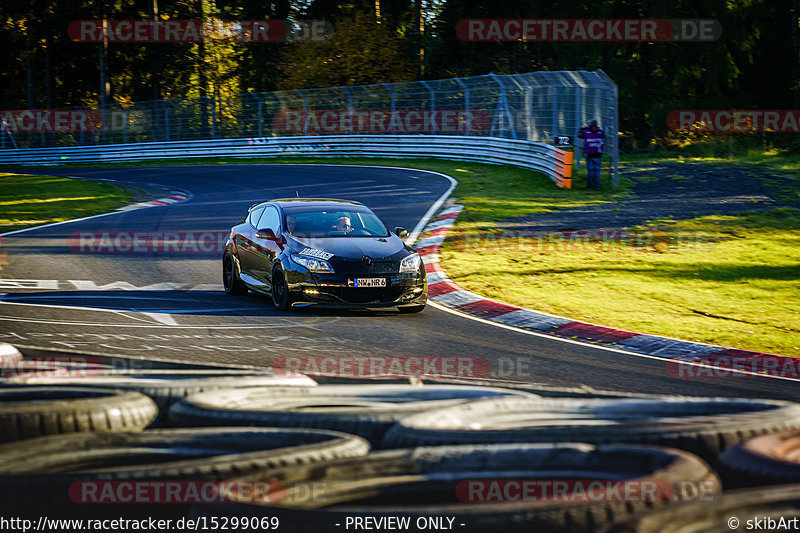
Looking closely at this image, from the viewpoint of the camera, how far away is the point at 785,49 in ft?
160

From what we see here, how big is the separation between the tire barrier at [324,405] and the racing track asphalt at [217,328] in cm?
207

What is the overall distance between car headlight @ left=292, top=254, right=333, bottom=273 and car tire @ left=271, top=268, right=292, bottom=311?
1.20ft

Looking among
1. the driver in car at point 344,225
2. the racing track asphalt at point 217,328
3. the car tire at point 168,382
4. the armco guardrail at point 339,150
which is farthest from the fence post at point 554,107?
the car tire at point 168,382

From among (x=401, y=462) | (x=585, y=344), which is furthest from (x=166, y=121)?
(x=401, y=462)

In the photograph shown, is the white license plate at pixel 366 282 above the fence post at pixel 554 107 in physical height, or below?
below

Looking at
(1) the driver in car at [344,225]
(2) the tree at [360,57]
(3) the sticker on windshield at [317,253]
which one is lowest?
(3) the sticker on windshield at [317,253]

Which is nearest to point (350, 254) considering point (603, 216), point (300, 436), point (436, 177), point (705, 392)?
point (705, 392)

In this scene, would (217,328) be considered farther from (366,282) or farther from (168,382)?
(168,382)

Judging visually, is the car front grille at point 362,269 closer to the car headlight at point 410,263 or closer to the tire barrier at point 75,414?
the car headlight at point 410,263

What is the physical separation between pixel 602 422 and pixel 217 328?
640cm

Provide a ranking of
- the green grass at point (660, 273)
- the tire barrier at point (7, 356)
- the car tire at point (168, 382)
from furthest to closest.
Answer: the green grass at point (660, 273) < the tire barrier at point (7, 356) < the car tire at point (168, 382)

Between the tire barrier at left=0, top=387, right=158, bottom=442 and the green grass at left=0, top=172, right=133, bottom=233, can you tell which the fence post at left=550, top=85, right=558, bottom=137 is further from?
the tire barrier at left=0, top=387, right=158, bottom=442

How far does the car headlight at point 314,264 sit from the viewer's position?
11.8m

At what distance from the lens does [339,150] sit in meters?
40.9
